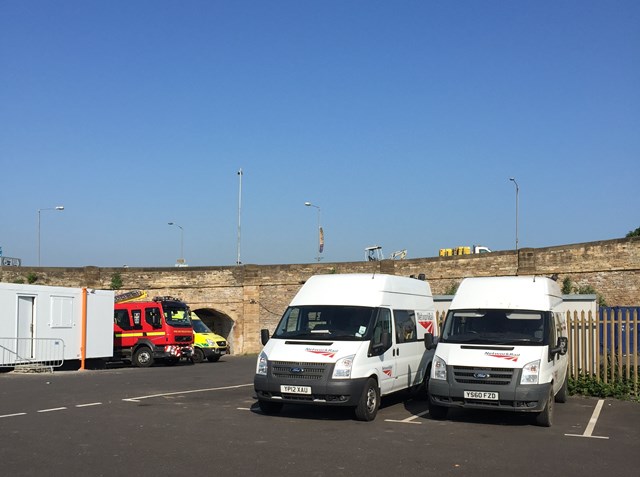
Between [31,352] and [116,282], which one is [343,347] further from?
[116,282]

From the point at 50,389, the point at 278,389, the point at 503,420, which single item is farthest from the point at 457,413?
the point at 50,389

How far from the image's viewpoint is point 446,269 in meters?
37.2

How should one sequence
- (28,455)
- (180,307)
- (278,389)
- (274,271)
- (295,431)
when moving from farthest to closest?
1. (274,271)
2. (180,307)
3. (278,389)
4. (295,431)
5. (28,455)

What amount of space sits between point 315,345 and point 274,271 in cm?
3086

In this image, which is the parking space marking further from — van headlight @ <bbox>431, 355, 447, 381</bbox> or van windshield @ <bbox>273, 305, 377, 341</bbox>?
van windshield @ <bbox>273, 305, 377, 341</bbox>

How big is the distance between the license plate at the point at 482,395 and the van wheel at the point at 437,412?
708 mm

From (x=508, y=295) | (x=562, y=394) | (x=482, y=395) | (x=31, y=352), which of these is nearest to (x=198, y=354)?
(x=31, y=352)

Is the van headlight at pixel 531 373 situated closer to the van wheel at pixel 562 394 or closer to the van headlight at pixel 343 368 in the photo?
the van headlight at pixel 343 368

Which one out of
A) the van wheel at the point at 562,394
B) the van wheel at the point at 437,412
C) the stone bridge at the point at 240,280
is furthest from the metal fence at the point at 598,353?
the stone bridge at the point at 240,280

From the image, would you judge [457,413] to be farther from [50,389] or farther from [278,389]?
[50,389]

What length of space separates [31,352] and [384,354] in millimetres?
14508

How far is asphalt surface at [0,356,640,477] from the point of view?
8398mm

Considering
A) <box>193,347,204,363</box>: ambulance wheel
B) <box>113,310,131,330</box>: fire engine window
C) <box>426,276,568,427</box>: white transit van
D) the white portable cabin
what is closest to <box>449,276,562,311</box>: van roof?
<box>426,276,568,427</box>: white transit van

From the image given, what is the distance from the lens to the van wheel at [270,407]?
40.5 feet
